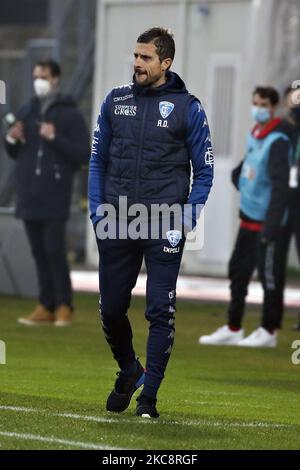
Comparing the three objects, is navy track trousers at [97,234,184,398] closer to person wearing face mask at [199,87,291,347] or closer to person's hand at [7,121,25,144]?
person wearing face mask at [199,87,291,347]

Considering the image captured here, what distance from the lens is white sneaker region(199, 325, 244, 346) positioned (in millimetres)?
13828

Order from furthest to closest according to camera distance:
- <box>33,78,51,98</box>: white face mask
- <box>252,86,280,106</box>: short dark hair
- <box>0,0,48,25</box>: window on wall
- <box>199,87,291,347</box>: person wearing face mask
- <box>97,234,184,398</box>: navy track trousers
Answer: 1. <box>0,0,48,25</box>: window on wall
2. <box>33,78,51,98</box>: white face mask
3. <box>252,86,280,106</box>: short dark hair
4. <box>199,87,291,347</box>: person wearing face mask
5. <box>97,234,184,398</box>: navy track trousers

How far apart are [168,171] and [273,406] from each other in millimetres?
1836

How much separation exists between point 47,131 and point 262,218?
8.18ft

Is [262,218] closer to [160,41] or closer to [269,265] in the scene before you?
[269,265]

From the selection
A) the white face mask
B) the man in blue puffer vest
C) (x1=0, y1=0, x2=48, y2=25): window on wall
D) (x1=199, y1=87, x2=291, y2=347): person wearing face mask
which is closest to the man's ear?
the man in blue puffer vest

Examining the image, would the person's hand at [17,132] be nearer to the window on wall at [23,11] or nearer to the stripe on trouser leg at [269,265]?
the stripe on trouser leg at [269,265]

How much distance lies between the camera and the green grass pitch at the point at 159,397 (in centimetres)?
803

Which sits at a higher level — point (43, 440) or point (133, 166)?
point (133, 166)

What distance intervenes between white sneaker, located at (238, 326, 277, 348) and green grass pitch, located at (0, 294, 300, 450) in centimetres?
15

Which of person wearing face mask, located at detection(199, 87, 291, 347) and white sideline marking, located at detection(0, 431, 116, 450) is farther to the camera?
person wearing face mask, located at detection(199, 87, 291, 347)

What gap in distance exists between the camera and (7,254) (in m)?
17.8

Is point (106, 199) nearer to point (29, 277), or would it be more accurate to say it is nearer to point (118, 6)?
point (29, 277)
